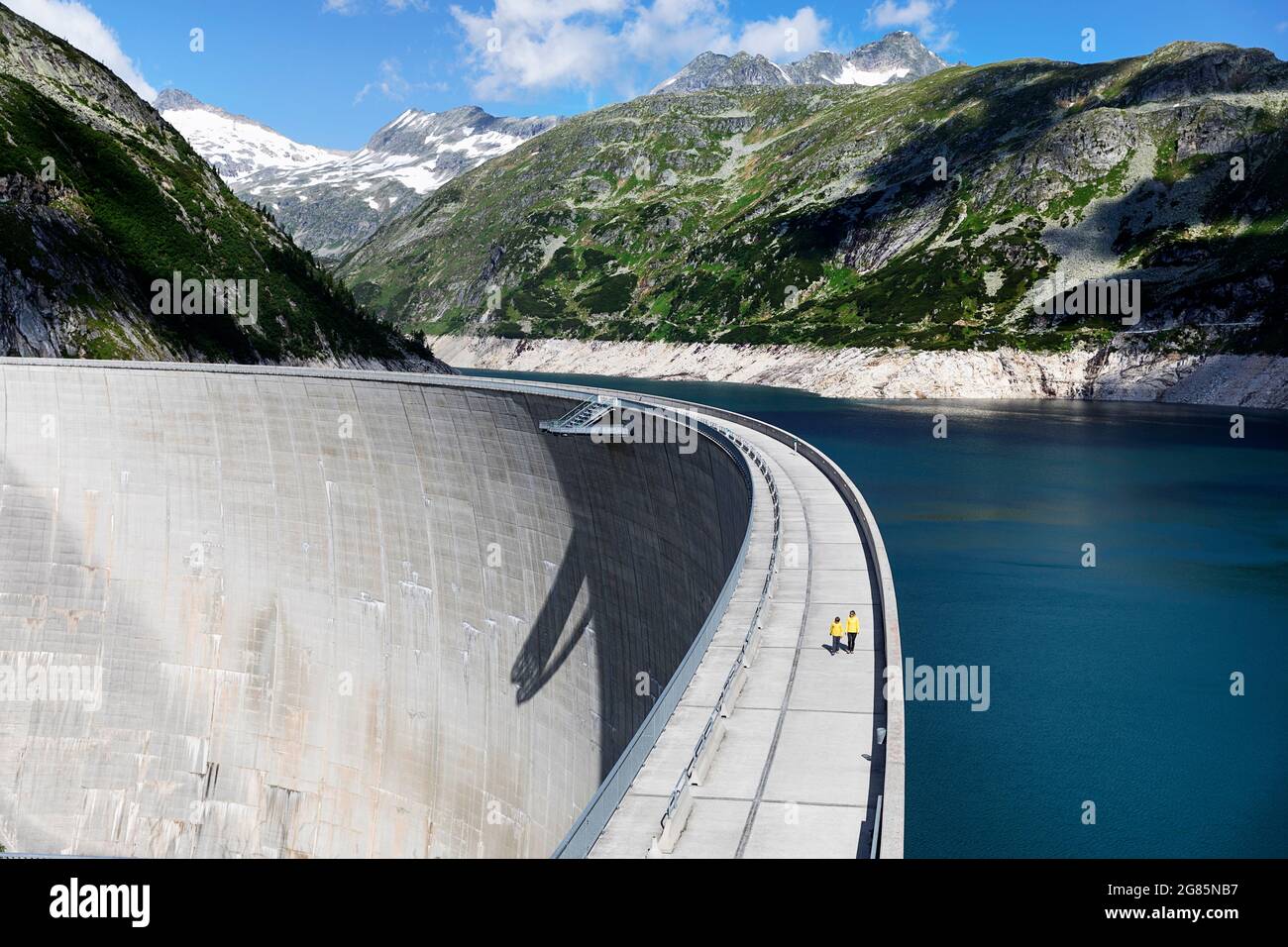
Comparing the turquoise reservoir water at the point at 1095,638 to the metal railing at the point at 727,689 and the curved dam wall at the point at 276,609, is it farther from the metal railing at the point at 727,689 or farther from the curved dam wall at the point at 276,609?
the curved dam wall at the point at 276,609

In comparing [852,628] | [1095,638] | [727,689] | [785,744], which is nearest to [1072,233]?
[1095,638]

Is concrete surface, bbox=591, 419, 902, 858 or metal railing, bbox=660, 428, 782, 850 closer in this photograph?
concrete surface, bbox=591, 419, 902, 858

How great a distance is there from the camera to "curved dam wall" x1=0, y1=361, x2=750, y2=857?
123ft

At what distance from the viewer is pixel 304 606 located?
42.3 meters

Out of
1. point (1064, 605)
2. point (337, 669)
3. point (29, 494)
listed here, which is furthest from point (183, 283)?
point (1064, 605)

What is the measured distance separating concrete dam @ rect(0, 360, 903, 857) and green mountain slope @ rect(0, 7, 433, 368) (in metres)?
21.8

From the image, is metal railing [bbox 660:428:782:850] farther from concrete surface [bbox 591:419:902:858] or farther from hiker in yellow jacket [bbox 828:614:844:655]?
hiker in yellow jacket [bbox 828:614:844:655]

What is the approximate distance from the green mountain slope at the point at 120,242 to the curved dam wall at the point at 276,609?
21.8m

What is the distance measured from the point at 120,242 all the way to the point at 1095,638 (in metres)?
76.0

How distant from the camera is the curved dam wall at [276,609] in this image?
1471 inches

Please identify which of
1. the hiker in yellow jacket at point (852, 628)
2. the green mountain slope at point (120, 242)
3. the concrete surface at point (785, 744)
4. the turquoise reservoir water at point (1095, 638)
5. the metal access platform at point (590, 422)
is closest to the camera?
the concrete surface at point (785, 744)

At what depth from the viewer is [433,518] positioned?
132 ft

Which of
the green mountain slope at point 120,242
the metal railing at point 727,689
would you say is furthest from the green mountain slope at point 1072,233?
the metal railing at point 727,689

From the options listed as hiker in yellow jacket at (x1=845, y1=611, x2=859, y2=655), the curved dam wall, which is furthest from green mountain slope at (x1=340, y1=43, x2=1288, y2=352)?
hiker in yellow jacket at (x1=845, y1=611, x2=859, y2=655)
